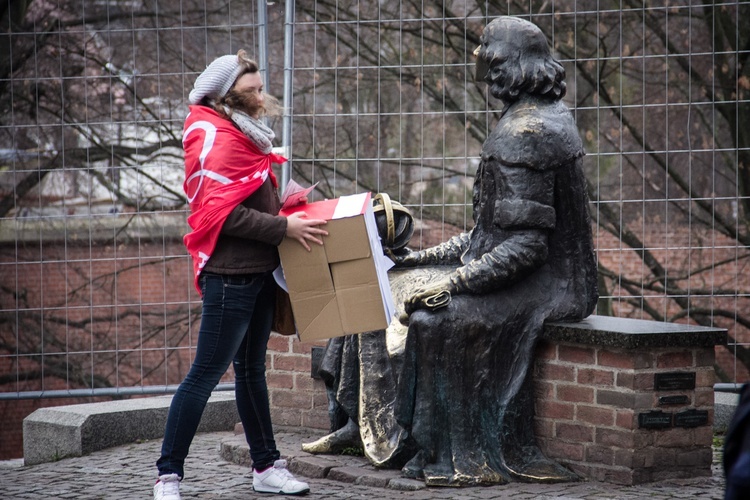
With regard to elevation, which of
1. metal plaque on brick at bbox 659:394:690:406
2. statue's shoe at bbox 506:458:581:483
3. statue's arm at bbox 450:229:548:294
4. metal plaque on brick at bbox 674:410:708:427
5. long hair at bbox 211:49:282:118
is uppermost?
long hair at bbox 211:49:282:118

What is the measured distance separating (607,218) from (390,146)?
1.92 meters

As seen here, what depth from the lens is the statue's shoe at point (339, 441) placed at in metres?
5.80

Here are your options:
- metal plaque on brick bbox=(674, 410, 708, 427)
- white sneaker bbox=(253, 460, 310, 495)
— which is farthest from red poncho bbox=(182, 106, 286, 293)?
metal plaque on brick bbox=(674, 410, 708, 427)

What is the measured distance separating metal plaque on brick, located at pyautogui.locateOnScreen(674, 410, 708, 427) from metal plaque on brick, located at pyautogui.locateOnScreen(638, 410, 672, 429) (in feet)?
0.15

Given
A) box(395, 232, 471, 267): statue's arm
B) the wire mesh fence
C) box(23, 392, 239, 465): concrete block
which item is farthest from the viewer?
the wire mesh fence

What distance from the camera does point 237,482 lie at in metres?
5.57

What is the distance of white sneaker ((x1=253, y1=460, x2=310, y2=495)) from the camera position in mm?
5188

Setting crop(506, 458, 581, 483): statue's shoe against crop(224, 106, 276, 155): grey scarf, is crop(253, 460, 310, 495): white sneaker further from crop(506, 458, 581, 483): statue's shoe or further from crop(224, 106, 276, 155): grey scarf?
crop(224, 106, 276, 155): grey scarf

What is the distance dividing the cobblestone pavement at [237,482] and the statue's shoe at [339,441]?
0.22 ft

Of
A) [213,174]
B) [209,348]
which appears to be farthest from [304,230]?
[209,348]

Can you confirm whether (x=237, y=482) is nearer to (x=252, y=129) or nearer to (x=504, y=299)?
(x=504, y=299)

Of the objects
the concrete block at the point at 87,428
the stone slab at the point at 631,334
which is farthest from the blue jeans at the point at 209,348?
the concrete block at the point at 87,428

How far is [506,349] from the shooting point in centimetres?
540

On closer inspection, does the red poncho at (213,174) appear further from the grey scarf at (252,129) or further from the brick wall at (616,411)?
the brick wall at (616,411)
